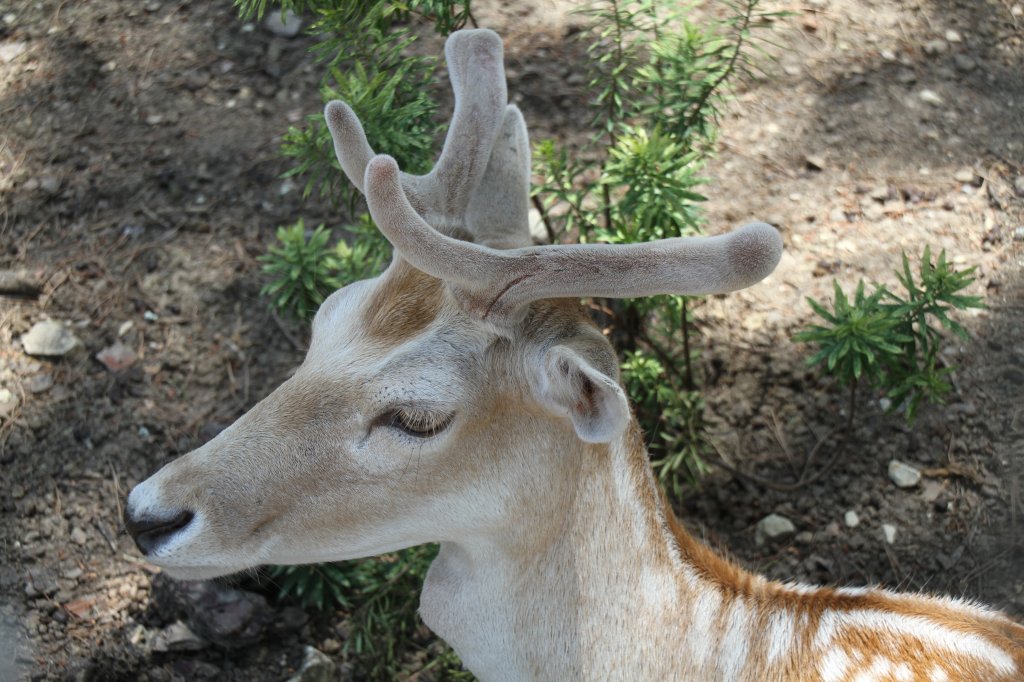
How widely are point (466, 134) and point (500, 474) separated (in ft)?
3.02

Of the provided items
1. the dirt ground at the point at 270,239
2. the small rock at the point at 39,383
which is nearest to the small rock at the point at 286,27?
the dirt ground at the point at 270,239

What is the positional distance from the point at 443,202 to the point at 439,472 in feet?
2.43

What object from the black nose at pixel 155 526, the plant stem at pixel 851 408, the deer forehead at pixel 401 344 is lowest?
the plant stem at pixel 851 408

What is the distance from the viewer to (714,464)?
3863 mm

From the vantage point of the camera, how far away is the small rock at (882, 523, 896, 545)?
12.0ft

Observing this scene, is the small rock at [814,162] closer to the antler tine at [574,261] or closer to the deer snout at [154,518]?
the antler tine at [574,261]

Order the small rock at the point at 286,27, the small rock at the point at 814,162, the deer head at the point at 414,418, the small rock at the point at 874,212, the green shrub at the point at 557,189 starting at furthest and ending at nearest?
1. the small rock at the point at 286,27
2. the small rock at the point at 814,162
3. the small rock at the point at 874,212
4. the green shrub at the point at 557,189
5. the deer head at the point at 414,418

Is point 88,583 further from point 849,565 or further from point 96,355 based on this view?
point 849,565

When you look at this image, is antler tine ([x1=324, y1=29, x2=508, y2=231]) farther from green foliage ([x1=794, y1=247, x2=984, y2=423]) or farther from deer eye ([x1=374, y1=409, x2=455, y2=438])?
green foliage ([x1=794, y1=247, x2=984, y2=423])

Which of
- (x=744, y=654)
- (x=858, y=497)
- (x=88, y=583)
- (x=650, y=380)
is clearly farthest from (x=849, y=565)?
(x=88, y=583)

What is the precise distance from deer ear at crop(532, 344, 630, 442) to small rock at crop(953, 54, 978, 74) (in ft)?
10.9

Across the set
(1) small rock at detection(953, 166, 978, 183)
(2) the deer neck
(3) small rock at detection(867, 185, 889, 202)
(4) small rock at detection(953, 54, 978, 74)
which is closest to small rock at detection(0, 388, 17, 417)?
(2) the deer neck

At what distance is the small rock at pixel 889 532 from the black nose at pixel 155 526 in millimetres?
2507

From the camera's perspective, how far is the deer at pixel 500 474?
224 cm
